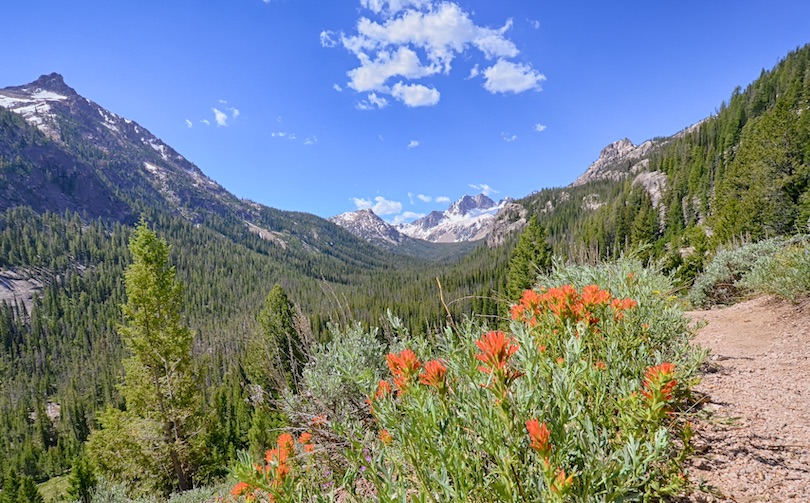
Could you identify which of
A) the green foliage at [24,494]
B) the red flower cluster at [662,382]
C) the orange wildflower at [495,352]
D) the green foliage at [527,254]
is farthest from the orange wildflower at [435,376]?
the green foliage at [24,494]

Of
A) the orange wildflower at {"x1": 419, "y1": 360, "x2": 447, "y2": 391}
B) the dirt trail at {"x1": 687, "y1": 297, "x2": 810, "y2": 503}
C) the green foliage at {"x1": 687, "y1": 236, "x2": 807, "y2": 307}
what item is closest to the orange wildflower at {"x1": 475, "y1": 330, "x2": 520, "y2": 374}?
the orange wildflower at {"x1": 419, "y1": 360, "x2": 447, "y2": 391}

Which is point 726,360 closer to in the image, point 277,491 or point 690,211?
point 277,491

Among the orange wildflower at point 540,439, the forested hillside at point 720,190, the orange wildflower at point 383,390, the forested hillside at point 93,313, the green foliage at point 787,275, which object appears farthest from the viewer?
the forested hillside at point 93,313

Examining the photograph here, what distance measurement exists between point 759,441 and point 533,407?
79.7 inches

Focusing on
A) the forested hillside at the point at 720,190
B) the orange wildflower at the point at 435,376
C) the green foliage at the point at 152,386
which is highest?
the forested hillside at the point at 720,190

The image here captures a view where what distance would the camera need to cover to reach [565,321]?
1855mm

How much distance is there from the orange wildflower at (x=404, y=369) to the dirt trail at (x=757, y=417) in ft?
5.06

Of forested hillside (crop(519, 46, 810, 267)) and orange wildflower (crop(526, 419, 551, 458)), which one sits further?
forested hillside (crop(519, 46, 810, 267))

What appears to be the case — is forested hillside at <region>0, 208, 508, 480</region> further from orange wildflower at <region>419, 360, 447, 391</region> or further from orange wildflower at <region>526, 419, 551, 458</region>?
orange wildflower at <region>526, 419, 551, 458</region>

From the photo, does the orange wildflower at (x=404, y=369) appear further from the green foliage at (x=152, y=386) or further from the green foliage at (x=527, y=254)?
the green foliage at (x=527, y=254)

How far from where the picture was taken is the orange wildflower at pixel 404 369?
1364mm

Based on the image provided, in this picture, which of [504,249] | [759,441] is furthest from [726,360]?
[504,249]

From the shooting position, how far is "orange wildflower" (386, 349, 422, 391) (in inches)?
53.7

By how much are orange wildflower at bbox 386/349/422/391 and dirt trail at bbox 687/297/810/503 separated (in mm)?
1544
